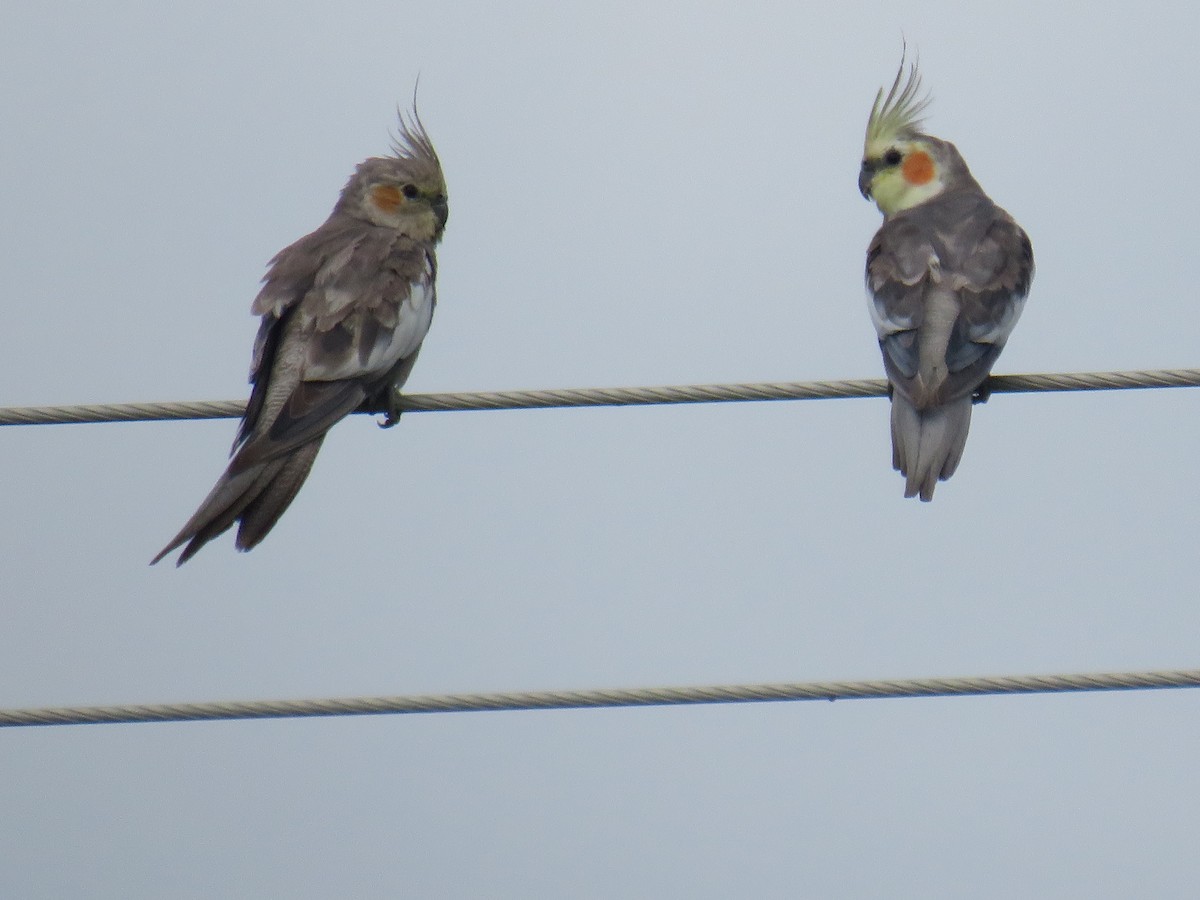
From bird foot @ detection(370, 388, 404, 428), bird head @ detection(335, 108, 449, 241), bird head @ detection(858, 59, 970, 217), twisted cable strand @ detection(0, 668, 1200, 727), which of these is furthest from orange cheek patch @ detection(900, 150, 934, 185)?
twisted cable strand @ detection(0, 668, 1200, 727)

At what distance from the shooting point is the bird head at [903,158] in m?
7.60

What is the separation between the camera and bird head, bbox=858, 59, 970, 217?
299 inches

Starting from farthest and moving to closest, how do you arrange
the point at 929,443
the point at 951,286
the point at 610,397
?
the point at 951,286
the point at 929,443
the point at 610,397

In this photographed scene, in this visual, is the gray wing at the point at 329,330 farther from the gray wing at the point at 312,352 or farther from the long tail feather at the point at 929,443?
the long tail feather at the point at 929,443

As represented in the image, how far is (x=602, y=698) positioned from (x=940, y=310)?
7.99 ft

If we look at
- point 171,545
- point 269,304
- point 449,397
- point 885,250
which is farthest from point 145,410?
point 885,250

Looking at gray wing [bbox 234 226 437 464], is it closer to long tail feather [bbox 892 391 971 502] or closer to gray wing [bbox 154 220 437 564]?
gray wing [bbox 154 220 437 564]

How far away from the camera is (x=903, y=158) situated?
7.73 metres

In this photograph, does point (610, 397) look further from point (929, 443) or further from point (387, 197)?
point (387, 197)

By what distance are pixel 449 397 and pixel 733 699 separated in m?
1.25

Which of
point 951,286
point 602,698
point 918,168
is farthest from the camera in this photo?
point 918,168

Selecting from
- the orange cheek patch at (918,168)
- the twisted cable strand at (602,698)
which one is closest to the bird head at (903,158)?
the orange cheek patch at (918,168)

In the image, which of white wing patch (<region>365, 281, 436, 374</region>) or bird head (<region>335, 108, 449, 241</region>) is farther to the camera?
bird head (<region>335, 108, 449, 241</region>)

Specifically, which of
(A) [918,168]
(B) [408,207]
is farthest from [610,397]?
(A) [918,168]
